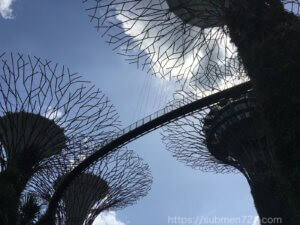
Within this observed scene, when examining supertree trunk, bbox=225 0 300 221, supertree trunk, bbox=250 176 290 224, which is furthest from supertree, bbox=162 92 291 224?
supertree trunk, bbox=225 0 300 221

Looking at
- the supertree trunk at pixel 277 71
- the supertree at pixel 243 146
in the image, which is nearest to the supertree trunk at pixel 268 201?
the supertree at pixel 243 146

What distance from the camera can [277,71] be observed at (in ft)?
17.8

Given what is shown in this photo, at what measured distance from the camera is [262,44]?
5844 millimetres

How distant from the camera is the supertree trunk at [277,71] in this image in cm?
496

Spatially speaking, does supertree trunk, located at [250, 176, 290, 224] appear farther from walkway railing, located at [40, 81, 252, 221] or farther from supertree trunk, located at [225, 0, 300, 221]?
supertree trunk, located at [225, 0, 300, 221]

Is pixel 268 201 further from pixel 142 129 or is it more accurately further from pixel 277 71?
pixel 277 71

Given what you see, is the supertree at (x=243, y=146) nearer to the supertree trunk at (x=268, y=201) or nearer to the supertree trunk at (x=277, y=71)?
the supertree trunk at (x=268, y=201)

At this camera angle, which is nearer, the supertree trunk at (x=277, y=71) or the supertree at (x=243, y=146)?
the supertree trunk at (x=277, y=71)

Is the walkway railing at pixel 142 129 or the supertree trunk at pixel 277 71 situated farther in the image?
the walkway railing at pixel 142 129

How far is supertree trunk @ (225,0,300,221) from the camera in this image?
496 centimetres

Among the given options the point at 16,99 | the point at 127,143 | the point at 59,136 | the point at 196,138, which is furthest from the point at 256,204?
the point at 16,99

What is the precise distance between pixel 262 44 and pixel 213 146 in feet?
63.1

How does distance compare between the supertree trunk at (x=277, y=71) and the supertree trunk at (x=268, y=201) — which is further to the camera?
the supertree trunk at (x=268, y=201)

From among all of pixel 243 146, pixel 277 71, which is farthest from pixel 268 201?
pixel 277 71
